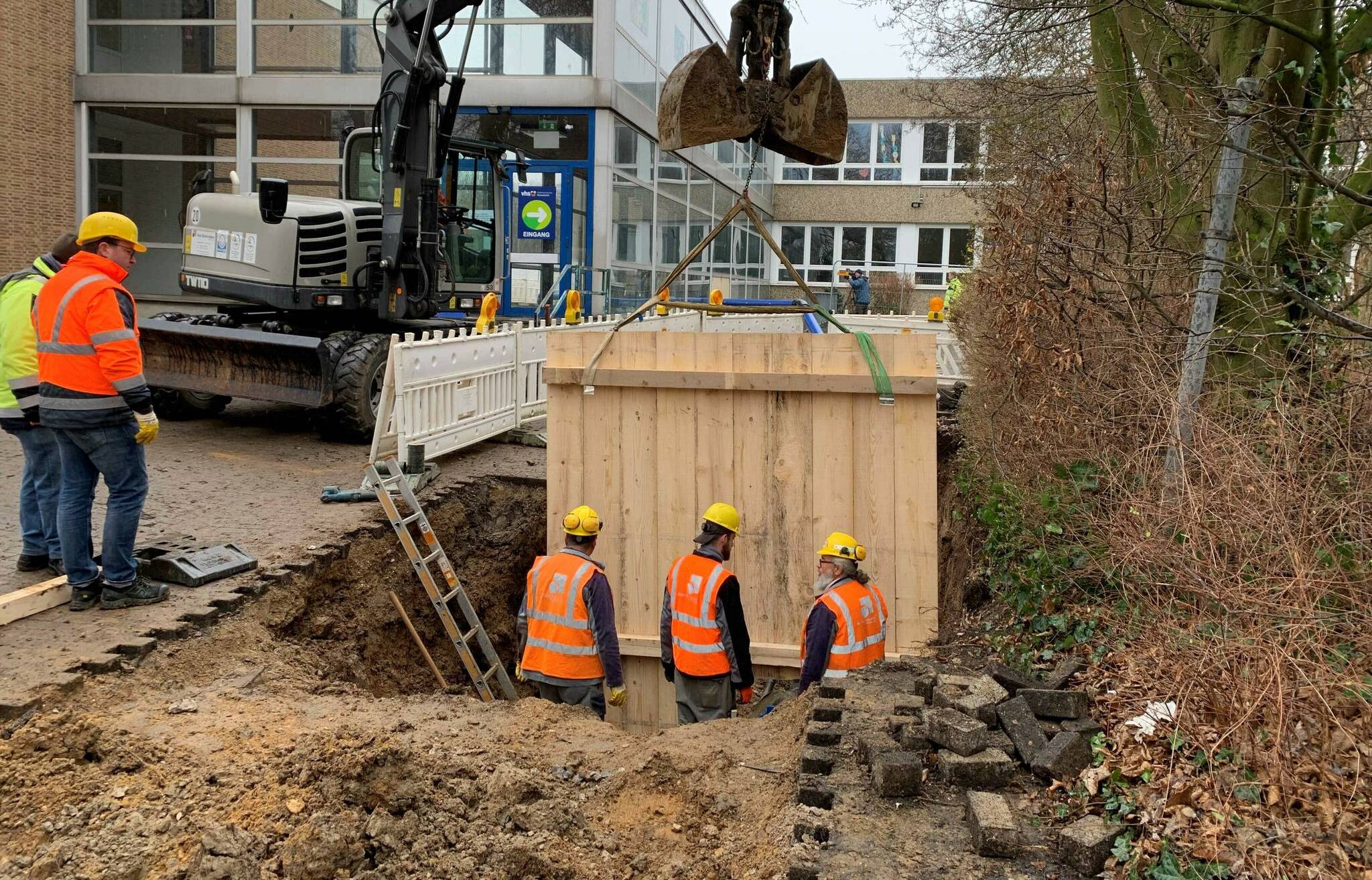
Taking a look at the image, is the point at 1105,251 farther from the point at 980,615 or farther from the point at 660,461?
the point at 660,461

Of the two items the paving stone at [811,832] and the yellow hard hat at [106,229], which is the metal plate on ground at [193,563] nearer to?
the yellow hard hat at [106,229]

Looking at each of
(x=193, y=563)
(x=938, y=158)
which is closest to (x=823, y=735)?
(x=193, y=563)

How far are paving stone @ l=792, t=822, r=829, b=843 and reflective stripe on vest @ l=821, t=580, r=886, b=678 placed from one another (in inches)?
74.9

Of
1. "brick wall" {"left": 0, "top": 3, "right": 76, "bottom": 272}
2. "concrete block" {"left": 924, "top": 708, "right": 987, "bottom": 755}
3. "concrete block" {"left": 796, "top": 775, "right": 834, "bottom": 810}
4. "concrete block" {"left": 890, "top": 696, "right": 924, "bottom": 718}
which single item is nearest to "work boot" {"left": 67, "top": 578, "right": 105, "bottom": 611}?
"concrete block" {"left": 796, "top": 775, "right": 834, "bottom": 810}

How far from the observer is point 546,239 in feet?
57.4

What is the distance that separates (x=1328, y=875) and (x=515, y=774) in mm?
2792

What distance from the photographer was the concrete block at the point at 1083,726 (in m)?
4.17

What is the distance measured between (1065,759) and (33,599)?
511cm

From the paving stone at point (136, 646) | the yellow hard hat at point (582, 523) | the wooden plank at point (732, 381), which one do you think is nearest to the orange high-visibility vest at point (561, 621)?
the yellow hard hat at point (582, 523)

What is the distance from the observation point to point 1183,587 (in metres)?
4.36

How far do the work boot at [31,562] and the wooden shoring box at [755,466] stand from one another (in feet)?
9.78

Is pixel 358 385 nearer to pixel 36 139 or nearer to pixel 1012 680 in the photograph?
pixel 1012 680

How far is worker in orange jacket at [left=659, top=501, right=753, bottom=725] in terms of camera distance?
6.15 metres

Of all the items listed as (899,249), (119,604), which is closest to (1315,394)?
(119,604)
